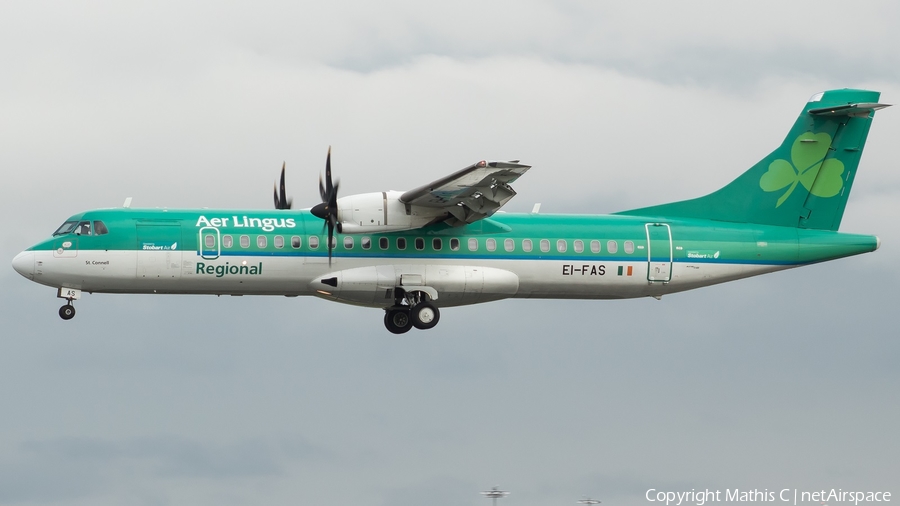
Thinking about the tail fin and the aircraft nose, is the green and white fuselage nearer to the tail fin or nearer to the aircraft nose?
the aircraft nose

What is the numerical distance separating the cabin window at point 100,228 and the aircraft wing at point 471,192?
284 inches

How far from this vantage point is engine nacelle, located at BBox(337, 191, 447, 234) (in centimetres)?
3002

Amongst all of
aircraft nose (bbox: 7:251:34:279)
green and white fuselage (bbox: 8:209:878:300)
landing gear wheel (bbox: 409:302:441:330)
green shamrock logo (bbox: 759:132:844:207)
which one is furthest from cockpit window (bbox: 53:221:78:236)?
green shamrock logo (bbox: 759:132:844:207)

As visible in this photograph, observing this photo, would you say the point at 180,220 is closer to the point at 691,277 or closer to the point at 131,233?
the point at 131,233

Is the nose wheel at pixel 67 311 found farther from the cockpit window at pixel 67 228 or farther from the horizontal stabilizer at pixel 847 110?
the horizontal stabilizer at pixel 847 110

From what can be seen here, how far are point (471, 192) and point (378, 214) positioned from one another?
2.31 m

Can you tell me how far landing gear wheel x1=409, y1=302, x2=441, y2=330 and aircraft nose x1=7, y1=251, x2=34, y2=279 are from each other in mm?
9258

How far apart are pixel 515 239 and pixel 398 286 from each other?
3.28 m

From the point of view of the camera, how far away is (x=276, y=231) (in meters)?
31.0

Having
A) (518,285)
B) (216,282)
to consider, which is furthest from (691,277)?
(216,282)

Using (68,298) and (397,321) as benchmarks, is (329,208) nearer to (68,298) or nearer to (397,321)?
(397,321)

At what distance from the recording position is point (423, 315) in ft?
104

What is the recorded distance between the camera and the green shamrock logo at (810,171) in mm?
35188

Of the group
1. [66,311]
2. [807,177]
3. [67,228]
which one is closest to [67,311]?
[66,311]
